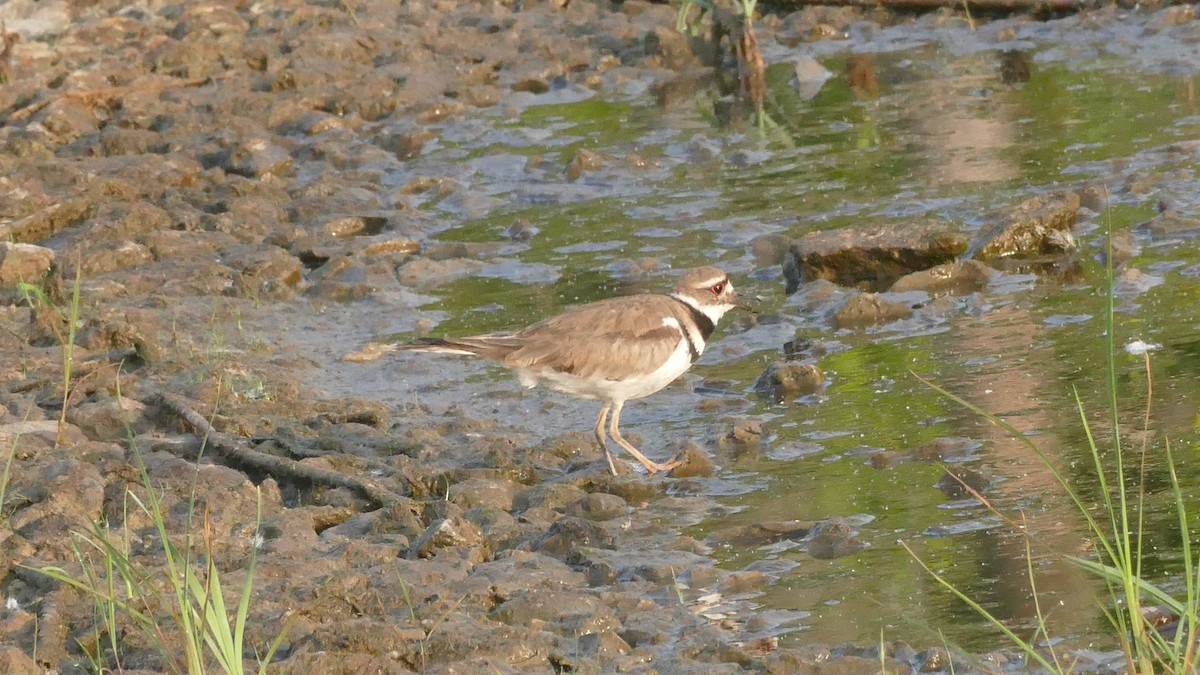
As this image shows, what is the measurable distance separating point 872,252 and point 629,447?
249cm

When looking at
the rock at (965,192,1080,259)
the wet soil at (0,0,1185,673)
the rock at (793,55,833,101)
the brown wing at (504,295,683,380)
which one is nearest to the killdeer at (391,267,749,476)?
the brown wing at (504,295,683,380)

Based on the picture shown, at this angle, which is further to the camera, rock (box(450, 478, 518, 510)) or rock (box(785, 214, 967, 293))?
rock (box(785, 214, 967, 293))

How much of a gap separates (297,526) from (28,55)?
9.61m

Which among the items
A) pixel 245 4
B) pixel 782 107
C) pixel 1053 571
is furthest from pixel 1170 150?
pixel 245 4

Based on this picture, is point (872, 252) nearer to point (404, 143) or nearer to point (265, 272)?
point (265, 272)

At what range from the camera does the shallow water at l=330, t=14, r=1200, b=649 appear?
17.9 feet

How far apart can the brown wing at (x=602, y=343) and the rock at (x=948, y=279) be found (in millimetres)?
1977

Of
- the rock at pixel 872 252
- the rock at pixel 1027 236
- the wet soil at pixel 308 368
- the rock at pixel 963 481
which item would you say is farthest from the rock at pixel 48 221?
the rock at pixel 963 481

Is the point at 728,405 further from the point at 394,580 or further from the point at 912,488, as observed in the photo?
the point at 394,580

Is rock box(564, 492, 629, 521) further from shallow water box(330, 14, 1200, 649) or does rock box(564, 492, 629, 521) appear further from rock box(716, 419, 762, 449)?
rock box(716, 419, 762, 449)

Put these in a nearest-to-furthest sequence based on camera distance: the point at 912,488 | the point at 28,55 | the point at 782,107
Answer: the point at 912,488
the point at 782,107
the point at 28,55

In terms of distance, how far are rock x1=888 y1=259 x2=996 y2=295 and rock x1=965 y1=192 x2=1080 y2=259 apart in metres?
0.23

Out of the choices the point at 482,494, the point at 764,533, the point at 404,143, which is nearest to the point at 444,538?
the point at 482,494

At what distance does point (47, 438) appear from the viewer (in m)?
→ 6.48
